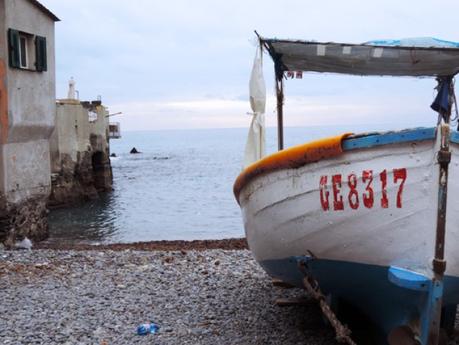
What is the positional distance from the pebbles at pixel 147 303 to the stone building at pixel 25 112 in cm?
374

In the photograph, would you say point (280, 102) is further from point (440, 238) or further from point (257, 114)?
point (440, 238)

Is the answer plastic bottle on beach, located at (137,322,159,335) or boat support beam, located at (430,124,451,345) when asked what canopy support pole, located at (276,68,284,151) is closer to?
plastic bottle on beach, located at (137,322,159,335)

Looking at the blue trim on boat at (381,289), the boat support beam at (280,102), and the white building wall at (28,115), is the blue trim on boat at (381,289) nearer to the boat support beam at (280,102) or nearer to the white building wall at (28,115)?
the boat support beam at (280,102)

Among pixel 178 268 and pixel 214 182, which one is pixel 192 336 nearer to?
pixel 178 268

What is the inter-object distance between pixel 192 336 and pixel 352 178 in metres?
2.55

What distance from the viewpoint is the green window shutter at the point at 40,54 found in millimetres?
14945

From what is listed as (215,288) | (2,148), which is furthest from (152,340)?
(2,148)

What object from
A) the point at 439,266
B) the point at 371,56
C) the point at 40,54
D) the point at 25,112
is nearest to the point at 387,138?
the point at 439,266

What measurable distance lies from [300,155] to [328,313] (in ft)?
4.41

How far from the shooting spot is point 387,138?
439 centimetres

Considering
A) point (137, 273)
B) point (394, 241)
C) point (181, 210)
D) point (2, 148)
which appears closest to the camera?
point (394, 241)

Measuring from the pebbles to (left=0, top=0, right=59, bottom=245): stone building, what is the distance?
374cm

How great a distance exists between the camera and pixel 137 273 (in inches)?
371

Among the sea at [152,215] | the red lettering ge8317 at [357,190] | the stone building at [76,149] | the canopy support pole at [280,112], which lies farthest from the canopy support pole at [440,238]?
the stone building at [76,149]
